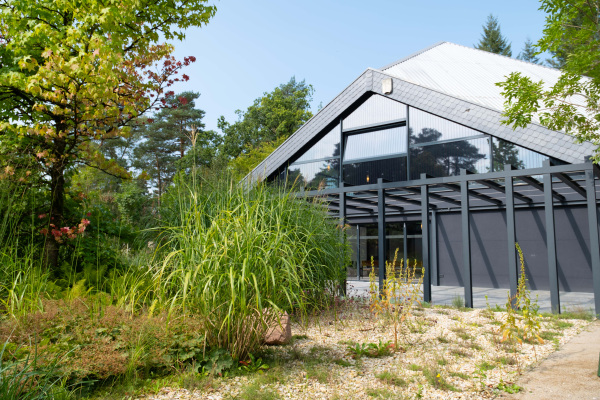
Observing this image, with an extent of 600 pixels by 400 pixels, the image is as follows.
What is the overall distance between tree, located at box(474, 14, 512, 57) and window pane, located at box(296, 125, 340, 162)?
25218 mm

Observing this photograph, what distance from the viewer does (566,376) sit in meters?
3.39

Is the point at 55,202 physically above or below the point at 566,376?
above

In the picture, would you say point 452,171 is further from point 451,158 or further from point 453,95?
point 453,95

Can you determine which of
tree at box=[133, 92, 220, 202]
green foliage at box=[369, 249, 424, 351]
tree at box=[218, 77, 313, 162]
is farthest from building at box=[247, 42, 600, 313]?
tree at box=[133, 92, 220, 202]

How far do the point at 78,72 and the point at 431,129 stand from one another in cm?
738

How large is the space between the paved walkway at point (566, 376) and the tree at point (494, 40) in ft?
101

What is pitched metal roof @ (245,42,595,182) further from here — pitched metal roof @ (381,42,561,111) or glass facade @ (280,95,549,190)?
glass facade @ (280,95,549,190)

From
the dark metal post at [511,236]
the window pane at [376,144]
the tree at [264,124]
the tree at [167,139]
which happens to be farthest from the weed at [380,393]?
the tree at [167,139]

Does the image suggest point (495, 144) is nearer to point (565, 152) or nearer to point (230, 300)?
point (565, 152)

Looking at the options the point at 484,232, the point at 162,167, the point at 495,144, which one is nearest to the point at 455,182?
the point at 495,144

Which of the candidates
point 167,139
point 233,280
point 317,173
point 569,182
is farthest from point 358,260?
point 167,139

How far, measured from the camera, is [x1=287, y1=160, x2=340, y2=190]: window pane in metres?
10.4

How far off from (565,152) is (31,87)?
7.66 metres

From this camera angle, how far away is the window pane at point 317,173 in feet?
34.0
